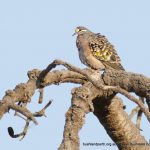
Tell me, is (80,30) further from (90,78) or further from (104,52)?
(90,78)

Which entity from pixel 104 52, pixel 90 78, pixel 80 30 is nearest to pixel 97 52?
pixel 104 52

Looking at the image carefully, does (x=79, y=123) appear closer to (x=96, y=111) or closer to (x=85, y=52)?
(x=96, y=111)

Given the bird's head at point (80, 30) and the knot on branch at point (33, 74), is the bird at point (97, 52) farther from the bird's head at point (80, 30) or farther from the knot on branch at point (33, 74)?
the knot on branch at point (33, 74)

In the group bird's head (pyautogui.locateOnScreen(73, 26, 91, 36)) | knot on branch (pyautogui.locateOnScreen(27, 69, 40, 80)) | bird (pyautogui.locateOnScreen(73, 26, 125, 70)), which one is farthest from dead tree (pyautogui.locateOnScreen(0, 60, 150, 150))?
bird's head (pyautogui.locateOnScreen(73, 26, 91, 36))

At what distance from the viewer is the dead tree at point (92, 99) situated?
18.6ft

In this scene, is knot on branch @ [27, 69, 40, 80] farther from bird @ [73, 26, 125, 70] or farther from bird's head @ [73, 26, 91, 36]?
bird's head @ [73, 26, 91, 36]

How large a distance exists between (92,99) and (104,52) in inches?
254

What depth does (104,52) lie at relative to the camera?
13117 mm

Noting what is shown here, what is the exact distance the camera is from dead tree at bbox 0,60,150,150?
5.68 meters

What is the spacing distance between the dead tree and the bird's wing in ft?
16.7

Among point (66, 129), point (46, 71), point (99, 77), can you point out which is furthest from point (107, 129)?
point (66, 129)

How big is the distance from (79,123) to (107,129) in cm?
171

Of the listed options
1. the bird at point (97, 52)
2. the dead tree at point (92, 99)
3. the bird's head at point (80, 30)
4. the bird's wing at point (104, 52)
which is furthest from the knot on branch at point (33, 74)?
the bird's head at point (80, 30)

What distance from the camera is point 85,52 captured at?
1295cm
